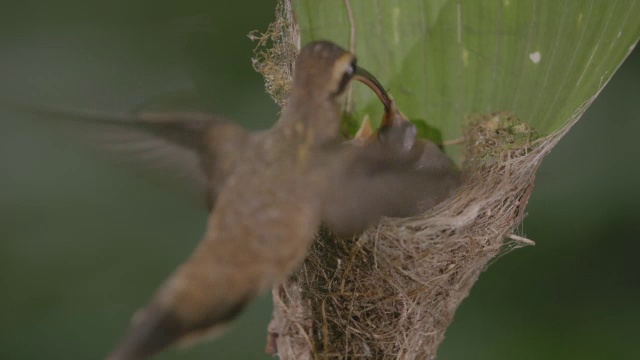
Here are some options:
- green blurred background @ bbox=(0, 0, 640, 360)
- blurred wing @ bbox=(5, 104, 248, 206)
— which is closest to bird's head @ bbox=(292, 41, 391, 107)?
blurred wing @ bbox=(5, 104, 248, 206)

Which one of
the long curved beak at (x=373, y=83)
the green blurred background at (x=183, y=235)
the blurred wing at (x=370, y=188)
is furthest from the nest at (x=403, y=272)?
the green blurred background at (x=183, y=235)

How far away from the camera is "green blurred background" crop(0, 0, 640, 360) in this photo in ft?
6.55

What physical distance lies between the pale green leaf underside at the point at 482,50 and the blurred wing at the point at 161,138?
459mm

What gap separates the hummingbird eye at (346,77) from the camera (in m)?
1.16

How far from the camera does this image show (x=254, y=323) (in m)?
2.07

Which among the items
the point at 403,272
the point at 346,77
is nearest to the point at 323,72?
the point at 346,77

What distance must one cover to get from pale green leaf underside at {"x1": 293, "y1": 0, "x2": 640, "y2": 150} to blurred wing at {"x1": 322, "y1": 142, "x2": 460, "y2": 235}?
13.3 inches

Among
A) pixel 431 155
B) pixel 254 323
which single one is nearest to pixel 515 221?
pixel 431 155

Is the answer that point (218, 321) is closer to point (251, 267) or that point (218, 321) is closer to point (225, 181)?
point (251, 267)

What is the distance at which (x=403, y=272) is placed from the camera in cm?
128

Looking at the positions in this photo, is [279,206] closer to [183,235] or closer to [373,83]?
[373,83]

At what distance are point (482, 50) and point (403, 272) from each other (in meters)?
0.52

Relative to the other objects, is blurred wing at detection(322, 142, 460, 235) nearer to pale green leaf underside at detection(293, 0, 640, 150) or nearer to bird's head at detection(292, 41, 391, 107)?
bird's head at detection(292, 41, 391, 107)

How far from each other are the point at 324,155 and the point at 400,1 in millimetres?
551
